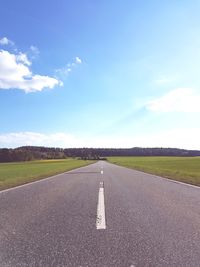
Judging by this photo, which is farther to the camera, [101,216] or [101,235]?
[101,216]

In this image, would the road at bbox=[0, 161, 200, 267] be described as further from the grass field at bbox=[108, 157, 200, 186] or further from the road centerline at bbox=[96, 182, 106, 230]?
the grass field at bbox=[108, 157, 200, 186]

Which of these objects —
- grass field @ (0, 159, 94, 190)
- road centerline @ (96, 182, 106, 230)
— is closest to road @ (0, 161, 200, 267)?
road centerline @ (96, 182, 106, 230)

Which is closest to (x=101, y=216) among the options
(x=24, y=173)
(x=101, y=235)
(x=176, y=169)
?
(x=101, y=235)

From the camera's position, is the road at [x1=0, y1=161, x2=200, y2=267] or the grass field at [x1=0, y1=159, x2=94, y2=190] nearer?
the road at [x1=0, y1=161, x2=200, y2=267]

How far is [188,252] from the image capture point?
5059 millimetres

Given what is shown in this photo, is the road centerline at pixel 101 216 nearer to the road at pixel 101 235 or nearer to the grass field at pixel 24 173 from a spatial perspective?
the road at pixel 101 235

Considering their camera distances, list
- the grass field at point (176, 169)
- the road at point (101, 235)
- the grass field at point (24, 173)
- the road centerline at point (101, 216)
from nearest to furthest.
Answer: the road at point (101, 235) → the road centerline at point (101, 216) → the grass field at point (24, 173) → the grass field at point (176, 169)

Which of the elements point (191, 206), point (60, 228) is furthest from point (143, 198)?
point (60, 228)

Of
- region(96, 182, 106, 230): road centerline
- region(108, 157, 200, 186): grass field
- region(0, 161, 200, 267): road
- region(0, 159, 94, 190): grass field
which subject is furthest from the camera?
region(108, 157, 200, 186): grass field

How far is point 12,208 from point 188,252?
19.2 ft

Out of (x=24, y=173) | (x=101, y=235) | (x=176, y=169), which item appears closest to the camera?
(x=101, y=235)

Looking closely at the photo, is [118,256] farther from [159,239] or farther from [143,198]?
[143,198]

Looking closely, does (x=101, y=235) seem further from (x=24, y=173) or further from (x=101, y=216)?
(x=24, y=173)

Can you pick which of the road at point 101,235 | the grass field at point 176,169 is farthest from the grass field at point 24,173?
the road at point 101,235
